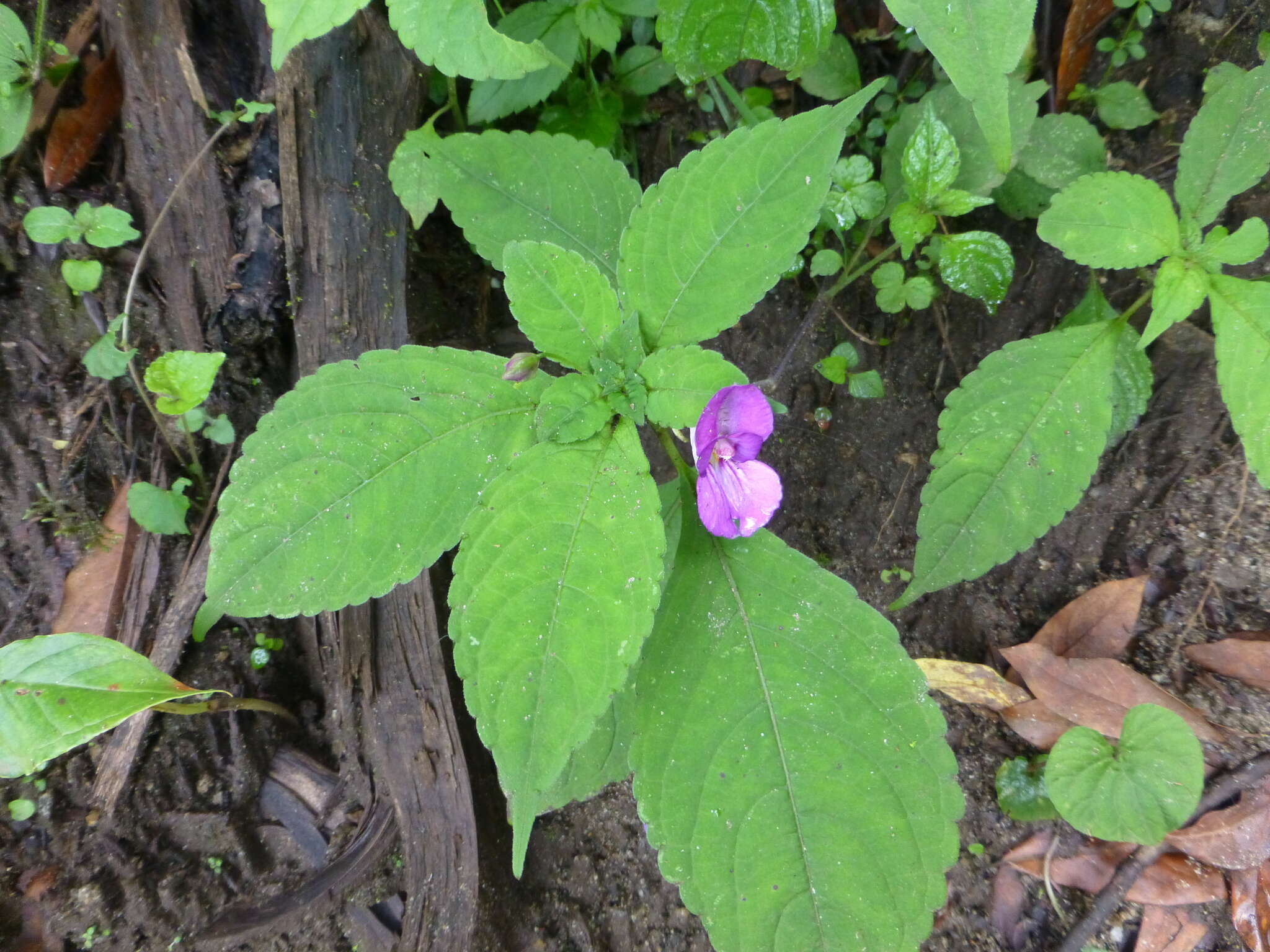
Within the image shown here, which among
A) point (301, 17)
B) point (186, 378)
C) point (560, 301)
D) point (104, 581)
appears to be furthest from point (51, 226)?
point (560, 301)

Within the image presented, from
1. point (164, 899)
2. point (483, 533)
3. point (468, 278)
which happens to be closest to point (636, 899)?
point (164, 899)

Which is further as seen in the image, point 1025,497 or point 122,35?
point 122,35

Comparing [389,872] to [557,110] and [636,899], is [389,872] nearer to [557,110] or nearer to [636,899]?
[636,899]

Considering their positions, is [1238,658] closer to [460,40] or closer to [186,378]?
Answer: [460,40]

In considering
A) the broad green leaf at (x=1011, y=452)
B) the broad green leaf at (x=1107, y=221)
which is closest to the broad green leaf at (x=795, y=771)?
the broad green leaf at (x=1011, y=452)

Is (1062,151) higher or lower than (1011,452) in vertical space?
higher

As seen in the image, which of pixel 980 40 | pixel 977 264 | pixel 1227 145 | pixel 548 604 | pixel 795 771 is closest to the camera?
pixel 980 40

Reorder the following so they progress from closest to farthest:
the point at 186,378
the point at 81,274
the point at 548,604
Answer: the point at 548,604 → the point at 186,378 → the point at 81,274
